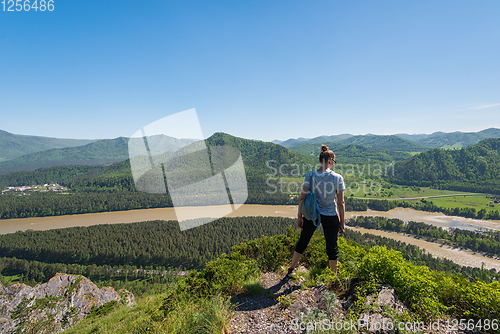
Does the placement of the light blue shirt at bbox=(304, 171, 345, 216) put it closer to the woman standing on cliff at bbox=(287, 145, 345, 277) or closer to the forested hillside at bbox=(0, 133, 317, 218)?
the woman standing on cliff at bbox=(287, 145, 345, 277)

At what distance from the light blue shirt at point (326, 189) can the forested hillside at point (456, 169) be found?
13241cm

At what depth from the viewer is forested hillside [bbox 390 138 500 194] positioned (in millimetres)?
103506

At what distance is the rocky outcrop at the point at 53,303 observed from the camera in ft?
45.4

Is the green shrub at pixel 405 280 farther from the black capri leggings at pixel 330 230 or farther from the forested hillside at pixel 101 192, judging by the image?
the forested hillside at pixel 101 192

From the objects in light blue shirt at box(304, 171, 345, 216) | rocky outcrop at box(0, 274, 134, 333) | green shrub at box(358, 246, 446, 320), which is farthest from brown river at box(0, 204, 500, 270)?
light blue shirt at box(304, 171, 345, 216)

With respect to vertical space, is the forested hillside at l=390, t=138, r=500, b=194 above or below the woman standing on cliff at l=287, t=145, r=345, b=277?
below

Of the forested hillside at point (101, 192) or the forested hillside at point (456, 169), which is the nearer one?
the forested hillside at point (101, 192)

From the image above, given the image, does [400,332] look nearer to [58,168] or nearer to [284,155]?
[284,155]

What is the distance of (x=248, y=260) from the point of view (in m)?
5.14

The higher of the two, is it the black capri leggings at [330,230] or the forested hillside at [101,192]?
the black capri leggings at [330,230]

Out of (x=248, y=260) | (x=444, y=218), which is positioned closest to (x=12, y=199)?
(x=248, y=260)

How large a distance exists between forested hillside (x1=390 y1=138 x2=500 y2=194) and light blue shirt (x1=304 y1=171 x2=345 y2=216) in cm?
13241

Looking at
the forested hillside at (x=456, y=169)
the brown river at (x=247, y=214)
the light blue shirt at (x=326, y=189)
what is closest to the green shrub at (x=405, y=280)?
the light blue shirt at (x=326, y=189)

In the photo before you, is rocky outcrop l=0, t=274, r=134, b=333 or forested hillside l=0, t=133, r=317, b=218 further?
forested hillside l=0, t=133, r=317, b=218
